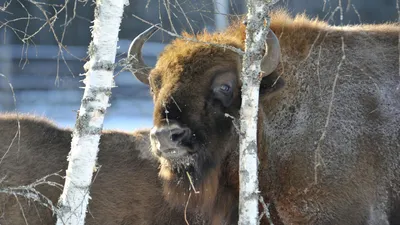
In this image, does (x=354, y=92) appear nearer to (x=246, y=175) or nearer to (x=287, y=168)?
(x=287, y=168)

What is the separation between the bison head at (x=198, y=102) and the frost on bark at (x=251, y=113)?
2.39 ft

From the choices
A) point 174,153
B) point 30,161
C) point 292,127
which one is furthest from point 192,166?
point 30,161

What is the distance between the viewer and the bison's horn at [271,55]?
5.09m

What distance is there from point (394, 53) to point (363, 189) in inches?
47.0

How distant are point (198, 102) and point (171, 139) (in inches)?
16.8

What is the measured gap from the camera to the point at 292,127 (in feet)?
17.7

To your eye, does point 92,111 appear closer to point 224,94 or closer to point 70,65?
point 224,94

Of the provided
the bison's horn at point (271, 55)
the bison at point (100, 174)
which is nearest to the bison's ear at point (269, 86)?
the bison's horn at point (271, 55)

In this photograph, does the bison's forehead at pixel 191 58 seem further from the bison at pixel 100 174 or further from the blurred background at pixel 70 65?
the blurred background at pixel 70 65

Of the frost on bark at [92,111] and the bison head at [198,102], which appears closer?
the frost on bark at [92,111]

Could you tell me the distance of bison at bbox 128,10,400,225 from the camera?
203 inches

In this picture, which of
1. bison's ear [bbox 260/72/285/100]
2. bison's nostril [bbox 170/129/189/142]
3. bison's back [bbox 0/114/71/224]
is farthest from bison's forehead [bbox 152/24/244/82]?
bison's back [bbox 0/114/71/224]

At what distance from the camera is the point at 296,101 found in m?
5.48

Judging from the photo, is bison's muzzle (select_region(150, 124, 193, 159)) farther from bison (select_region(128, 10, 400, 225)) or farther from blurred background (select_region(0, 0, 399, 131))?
blurred background (select_region(0, 0, 399, 131))
